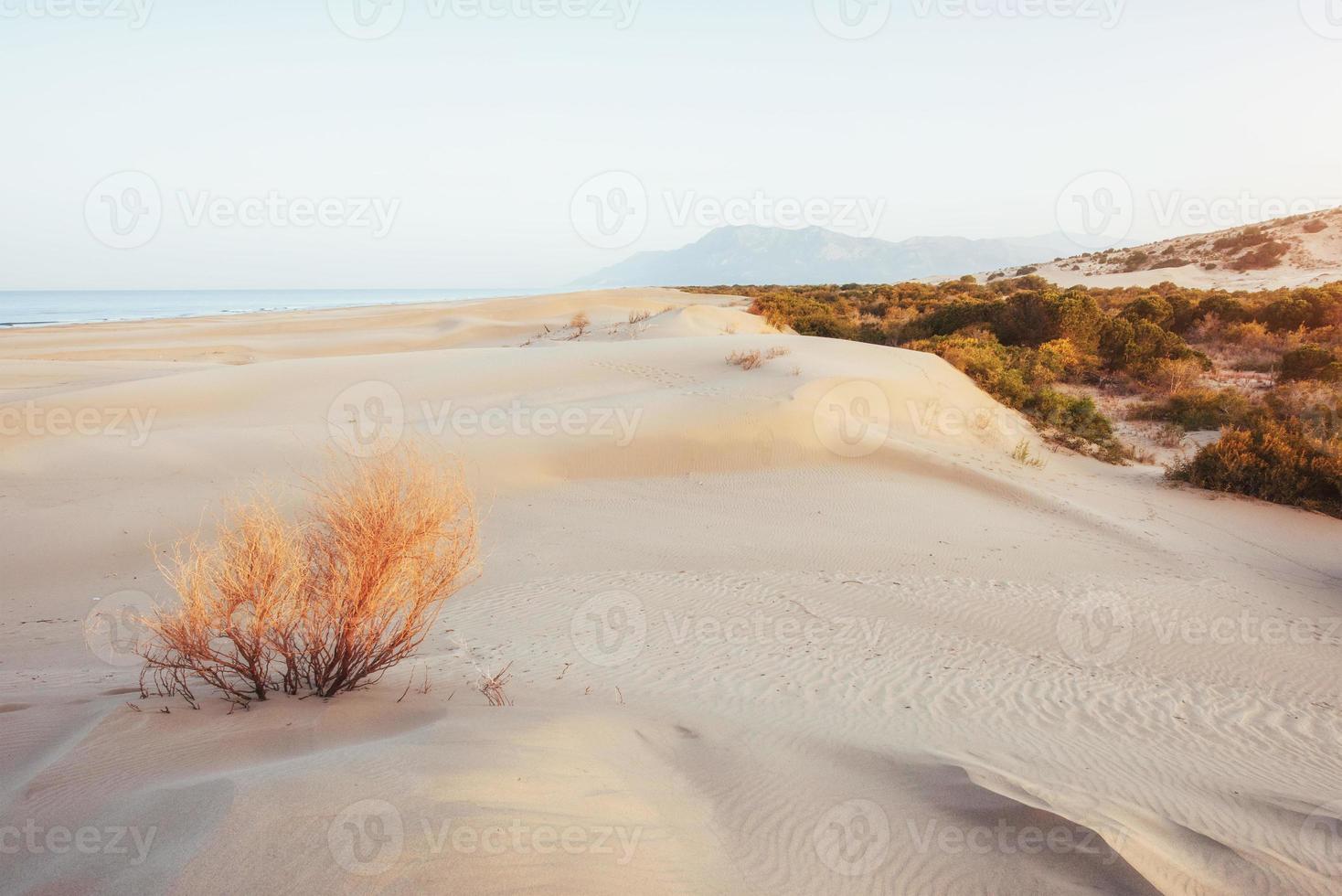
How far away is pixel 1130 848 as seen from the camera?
286 cm

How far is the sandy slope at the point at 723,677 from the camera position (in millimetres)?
2643

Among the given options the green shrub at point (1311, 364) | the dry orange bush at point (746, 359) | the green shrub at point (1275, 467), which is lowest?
the green shrub at point (1275, 467)

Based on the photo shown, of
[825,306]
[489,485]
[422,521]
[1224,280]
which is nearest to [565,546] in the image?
[489,485]

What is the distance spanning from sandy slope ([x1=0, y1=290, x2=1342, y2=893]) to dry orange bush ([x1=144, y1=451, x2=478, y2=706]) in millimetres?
285

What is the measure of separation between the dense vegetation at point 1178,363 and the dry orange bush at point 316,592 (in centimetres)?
1109

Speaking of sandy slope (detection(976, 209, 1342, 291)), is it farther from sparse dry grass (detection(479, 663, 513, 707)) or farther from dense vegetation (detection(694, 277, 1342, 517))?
sparse dry grass (detection(479, 663, 513, 707))

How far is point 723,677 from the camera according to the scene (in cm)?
493

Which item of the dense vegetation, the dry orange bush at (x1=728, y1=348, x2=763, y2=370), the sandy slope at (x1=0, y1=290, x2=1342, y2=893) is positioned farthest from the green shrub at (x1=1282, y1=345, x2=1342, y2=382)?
the dry orange bush at (x1=728, y1=348, x2=763, y2=370)

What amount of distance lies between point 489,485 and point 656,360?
282 inches

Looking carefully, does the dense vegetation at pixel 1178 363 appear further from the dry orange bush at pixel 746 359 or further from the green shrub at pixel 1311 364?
the dry orange bush at pixel 746 359

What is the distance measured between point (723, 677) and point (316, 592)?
8.84 feet

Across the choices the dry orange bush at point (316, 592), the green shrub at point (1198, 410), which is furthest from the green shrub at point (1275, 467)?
the dry orange bush at point (316, 592)

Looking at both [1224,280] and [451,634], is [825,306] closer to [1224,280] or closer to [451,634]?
[1224,280]

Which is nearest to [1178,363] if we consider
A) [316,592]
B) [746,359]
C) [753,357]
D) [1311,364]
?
[1311,364]
